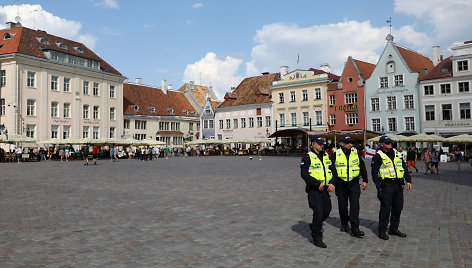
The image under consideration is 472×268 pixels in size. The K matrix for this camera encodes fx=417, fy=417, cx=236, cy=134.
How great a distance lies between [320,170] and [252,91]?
196 feet

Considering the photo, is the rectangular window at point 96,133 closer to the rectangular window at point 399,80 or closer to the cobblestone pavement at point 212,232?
the rectangular window at point 399,80

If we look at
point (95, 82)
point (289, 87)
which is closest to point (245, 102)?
point (289, 87)

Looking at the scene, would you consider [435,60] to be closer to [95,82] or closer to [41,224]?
[95,82]

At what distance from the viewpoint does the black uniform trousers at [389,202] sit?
6.67 meters

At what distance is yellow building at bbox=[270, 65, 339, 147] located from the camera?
183 feet

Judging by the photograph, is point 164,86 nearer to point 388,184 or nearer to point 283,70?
point 283,70

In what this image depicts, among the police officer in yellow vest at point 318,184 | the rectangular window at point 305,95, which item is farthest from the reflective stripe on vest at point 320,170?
the rectangular window at point 305,95

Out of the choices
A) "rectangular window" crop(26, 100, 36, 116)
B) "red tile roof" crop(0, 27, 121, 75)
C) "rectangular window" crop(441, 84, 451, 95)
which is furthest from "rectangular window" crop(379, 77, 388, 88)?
"rectangular window" crop(26, 100, 36, 116)

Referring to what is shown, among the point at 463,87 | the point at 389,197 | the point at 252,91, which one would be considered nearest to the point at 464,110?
the point at 463,87

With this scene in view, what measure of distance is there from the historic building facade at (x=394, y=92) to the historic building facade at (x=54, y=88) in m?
35.1

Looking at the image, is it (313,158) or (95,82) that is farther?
(95,82)

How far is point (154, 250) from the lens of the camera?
237 inches

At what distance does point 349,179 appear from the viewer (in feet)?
22.5

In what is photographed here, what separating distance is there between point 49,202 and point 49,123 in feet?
143
